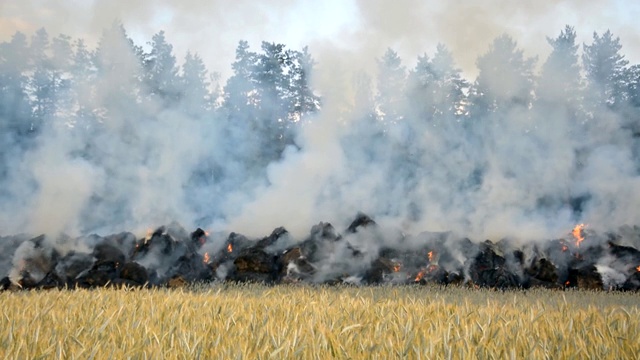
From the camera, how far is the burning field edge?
1223cm

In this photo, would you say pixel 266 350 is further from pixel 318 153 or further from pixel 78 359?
pixel 318 153

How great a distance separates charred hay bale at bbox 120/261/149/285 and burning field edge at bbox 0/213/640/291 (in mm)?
22

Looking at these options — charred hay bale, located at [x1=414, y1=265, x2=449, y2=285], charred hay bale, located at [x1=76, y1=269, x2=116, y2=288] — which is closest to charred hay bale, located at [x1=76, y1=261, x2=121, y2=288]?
charred hay bale, located at [x1=76, y1=269, x2=116, y2=288]

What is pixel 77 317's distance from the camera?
15.8 feet

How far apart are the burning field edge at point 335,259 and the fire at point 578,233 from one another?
3 cm

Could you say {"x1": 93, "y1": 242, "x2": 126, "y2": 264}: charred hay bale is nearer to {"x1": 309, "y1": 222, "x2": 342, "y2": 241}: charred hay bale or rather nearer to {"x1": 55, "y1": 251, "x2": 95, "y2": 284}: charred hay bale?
{"x1": 55, "y1": 251, "x2": 95, "y2": 284}: charred hay bale

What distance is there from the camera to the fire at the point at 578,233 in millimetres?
14931

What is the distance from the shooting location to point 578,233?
49.5 ft

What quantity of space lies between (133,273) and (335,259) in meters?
4.66

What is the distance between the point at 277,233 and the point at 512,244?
6219 mm

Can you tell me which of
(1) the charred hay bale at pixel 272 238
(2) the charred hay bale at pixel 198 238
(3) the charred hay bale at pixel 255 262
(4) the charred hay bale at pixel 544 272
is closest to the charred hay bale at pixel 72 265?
(2) the charred hay bale at pixel 198 238

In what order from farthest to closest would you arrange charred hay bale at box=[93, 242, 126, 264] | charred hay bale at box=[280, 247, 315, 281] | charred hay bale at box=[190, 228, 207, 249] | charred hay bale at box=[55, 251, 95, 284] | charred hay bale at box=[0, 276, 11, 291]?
charred hay bale at box=[190, 228, 207, 249]
charred hay bale at box=[280, 247, 315, 281]
charred hay bale at box=[93, 242, 126, 264]
charred hay bale at box=[55, 251, 95, 284]
charred hay bale at box=[0, 276, 11, 291]

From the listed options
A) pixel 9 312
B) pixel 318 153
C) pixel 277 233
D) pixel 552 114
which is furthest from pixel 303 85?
pixel 9 312

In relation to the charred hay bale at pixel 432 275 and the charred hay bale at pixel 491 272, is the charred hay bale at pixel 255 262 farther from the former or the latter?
the charred hay bale at pixel 491 272
